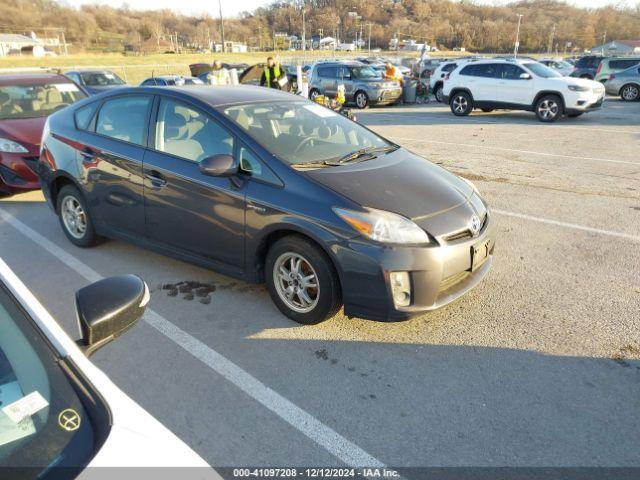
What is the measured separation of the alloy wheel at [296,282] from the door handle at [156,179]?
1240 mm

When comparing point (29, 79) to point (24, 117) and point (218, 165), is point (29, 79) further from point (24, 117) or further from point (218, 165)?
point (218, 165)

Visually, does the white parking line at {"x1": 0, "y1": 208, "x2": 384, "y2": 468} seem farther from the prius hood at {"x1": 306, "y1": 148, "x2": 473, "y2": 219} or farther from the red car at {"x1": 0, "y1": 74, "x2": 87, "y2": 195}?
the red car at {"x1": 0, "y1": 74, "x2": 87, "y2": 195}

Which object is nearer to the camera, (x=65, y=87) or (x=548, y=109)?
(x=65, y=87)

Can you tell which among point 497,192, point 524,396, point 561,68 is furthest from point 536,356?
point 561,68

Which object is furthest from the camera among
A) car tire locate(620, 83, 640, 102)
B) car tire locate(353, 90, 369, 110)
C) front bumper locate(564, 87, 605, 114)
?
car tire locate(620, 83, 640, 102)

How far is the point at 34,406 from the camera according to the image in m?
1.31

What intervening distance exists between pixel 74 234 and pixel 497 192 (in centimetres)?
543

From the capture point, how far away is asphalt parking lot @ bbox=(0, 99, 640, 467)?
8.06ft

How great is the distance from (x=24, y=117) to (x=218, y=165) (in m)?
5.48

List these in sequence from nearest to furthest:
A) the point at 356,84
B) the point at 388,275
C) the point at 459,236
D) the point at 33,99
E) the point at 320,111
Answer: the point at 388,275 < the point at 459,236 < the point at 320,111 < the point at 33,99 < the point at 356,84

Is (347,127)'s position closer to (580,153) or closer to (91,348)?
(91,348)

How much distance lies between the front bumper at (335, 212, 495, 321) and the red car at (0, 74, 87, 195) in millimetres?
5432

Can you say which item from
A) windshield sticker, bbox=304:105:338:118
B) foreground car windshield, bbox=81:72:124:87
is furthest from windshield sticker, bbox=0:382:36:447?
foreground car windshield, bbox=81:72:124:87

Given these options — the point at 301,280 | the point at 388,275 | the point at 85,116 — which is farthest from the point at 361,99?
the point at 388,275
